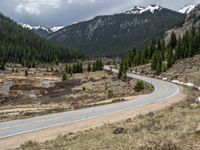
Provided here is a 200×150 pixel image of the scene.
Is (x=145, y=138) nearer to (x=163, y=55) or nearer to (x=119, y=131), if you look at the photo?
(x=119, y=131)

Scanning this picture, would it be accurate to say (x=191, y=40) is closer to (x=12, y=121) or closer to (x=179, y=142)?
(x=12, y=121)

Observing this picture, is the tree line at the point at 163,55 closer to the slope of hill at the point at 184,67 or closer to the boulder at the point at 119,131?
the slope of hill at the point at 184,67

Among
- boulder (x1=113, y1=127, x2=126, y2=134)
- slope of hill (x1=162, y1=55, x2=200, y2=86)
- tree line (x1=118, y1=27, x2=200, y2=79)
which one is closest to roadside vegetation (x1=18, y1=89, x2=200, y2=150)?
boulder (x1=113, y1=127, x2=126, y2=134)

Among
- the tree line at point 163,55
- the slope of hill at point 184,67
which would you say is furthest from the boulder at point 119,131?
the slope of hill at point 184,67

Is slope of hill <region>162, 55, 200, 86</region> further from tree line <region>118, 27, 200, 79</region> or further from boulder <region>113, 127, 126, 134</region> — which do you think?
boulder <region>113, 127, 126, 134</region>

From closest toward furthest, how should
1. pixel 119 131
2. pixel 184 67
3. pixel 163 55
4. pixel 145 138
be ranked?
pixel 145 138 → pixel 119 131 → pixel 184 67 → pixel 163 55

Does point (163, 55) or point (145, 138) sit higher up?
point (163, 55)

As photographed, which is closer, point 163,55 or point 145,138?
point 145,138

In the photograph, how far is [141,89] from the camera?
229 ft

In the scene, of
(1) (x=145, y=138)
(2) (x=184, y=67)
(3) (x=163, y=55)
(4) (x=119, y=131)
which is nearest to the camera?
(1) (x=145, y=138)

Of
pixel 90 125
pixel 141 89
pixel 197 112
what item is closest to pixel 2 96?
pixel 141 89

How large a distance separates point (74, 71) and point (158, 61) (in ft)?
143

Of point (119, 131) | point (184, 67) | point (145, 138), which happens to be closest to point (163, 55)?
point (184, 67)

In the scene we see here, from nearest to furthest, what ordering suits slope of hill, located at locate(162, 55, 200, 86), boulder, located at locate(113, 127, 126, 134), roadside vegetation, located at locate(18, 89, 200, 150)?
roadside vegetation, located at locate(18, 89, 200, 150)
boulder, located at locate(113, 127, 126, 134)
slope of hill, located at locate(162, 55, 200, 86)
